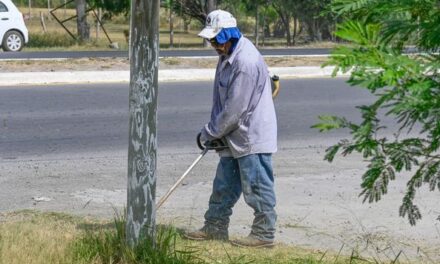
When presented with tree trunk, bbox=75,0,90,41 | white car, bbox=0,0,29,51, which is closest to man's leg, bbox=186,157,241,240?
white car, bbox=0,0,29,51

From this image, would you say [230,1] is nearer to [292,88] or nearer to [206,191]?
[292,88]

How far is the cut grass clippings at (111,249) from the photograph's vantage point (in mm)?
5223

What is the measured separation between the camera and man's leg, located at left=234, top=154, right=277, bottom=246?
617 cm

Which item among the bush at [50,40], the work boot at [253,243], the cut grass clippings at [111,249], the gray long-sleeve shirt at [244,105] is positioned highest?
the gray long-sleeve shirt at [244,105]

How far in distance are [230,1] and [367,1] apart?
36470mm

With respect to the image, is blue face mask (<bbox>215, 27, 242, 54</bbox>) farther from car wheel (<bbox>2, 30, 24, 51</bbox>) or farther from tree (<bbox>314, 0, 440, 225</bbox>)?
car wheel (<bbox>2, 30, 24, 51</bbox>)

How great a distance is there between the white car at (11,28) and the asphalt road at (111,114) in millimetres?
11650

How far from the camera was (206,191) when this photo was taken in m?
8.34

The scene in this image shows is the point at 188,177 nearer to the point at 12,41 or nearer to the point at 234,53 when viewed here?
the point at 234,53

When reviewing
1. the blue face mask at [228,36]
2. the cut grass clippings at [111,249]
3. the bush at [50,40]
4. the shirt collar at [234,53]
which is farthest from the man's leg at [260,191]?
the bush at [50,40]

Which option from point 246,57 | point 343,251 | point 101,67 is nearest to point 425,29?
point 246,57

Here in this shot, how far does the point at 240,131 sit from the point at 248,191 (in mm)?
407

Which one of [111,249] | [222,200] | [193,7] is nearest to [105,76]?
[222,200]

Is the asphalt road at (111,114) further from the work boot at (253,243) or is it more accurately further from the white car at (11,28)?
the white car at (11,28)
